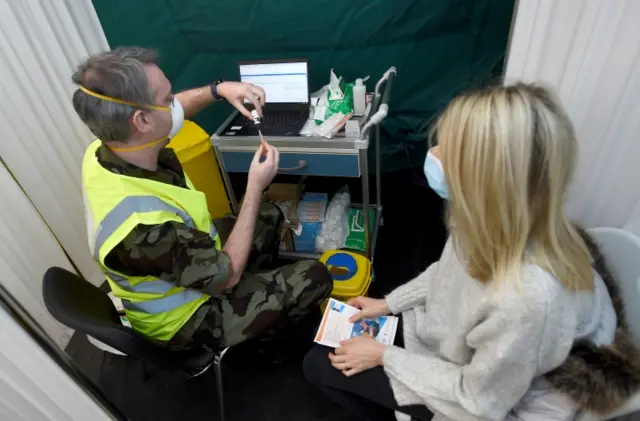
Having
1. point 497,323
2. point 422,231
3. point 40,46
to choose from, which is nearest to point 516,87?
point 497,323

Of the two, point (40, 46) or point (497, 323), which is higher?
point (40, 46)

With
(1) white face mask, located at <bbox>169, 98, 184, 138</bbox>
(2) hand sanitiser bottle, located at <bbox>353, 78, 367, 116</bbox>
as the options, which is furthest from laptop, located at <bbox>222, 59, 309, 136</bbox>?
(1) white face mask, located at <bbox>169, 98, 184, 138</bbox>

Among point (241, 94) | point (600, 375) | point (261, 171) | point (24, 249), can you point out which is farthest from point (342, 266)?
point (24, 249)

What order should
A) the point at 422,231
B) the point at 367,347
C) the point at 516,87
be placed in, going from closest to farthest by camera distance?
the point at 516,87 → the point at 367,347 → the point at 422,231

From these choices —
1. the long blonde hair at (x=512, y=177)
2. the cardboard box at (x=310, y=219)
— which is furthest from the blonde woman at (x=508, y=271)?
the cardboard box at (x=310, y=219)

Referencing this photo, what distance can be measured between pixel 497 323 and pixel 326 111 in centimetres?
113

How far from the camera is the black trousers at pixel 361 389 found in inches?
42.1

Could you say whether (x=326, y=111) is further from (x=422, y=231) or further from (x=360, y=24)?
(x=422, y=231)

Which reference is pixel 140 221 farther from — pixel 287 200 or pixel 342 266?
pixel 287 200

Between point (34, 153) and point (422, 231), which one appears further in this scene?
point (422, 231)

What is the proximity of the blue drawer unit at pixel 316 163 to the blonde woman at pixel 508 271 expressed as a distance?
0.64m

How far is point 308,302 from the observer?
4.66 ft

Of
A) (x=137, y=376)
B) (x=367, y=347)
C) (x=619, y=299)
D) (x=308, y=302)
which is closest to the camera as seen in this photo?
(x=619, y=299)

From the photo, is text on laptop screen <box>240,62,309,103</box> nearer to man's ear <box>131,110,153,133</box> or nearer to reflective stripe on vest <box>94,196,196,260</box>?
man's ear <box>131,110,153,133</box>
